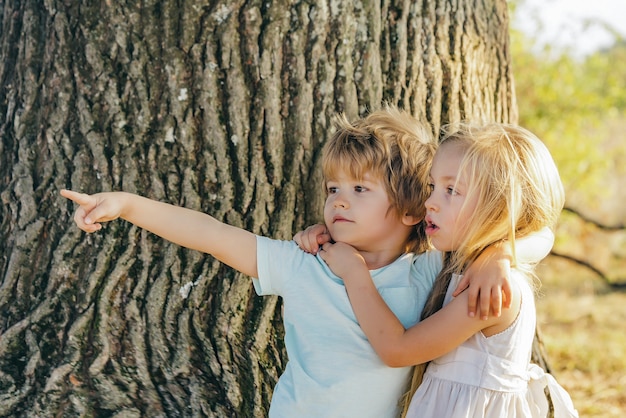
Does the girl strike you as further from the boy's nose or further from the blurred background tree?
the blurred background tree

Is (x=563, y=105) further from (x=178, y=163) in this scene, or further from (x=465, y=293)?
(x=465, y=293)

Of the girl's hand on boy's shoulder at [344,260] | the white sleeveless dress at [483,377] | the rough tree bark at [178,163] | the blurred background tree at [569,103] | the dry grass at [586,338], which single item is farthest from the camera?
the blurred background tree at [569,103]

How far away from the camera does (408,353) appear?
2248 mm

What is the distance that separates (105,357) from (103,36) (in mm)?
1213

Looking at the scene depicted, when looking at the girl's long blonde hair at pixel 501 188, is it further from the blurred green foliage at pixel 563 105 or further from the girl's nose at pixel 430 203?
the blurred green foliage at pixel 563 105

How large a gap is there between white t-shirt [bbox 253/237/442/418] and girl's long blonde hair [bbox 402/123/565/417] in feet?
0.30

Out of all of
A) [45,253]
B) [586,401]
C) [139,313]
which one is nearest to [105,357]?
[139,313]

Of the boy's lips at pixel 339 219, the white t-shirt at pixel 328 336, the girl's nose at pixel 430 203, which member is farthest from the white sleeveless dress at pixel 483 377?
the boy's lips at pixel 339 219

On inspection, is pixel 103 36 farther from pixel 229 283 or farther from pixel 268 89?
pixel 229 283

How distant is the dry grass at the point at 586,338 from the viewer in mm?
5016

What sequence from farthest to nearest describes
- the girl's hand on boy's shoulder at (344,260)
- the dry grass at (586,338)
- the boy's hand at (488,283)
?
1. the dry grass at (586,338)
2. the girl's hand on boy's shoulder at (344,260)
3. the boy's hand at (488,283)

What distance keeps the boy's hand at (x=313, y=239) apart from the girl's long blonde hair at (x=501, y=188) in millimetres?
399

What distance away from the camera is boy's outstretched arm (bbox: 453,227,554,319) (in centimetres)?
216

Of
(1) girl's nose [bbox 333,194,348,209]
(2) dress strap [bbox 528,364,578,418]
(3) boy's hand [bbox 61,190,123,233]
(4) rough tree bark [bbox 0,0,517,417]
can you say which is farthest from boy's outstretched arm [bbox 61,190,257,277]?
(2) dress strap [bbox 528,364,578,418]
